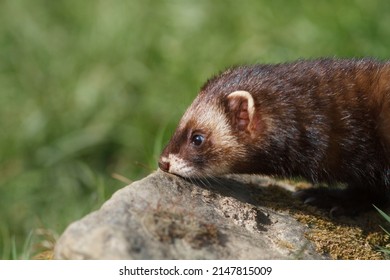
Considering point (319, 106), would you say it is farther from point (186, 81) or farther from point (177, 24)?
point (177, 24)

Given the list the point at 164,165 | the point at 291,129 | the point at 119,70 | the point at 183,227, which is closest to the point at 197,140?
the point at 164,165

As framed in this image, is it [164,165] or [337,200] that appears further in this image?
[337,200]

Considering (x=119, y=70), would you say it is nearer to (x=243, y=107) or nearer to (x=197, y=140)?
(x=197, y=140)

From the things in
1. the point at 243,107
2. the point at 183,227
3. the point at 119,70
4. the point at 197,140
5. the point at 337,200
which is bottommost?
the point at 183,227

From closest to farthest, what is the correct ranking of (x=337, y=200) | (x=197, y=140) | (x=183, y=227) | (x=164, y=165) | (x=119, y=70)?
(x=183, y=227)
(x=164, y=165)
(x=197, y=140)
(x=337, y=200)
(x=119, y=70)

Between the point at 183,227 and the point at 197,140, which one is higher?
the point at 197,140

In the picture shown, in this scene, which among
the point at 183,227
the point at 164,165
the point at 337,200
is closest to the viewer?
the point at 183,227

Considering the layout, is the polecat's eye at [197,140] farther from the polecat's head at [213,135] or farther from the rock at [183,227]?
the rock at [183,227]
